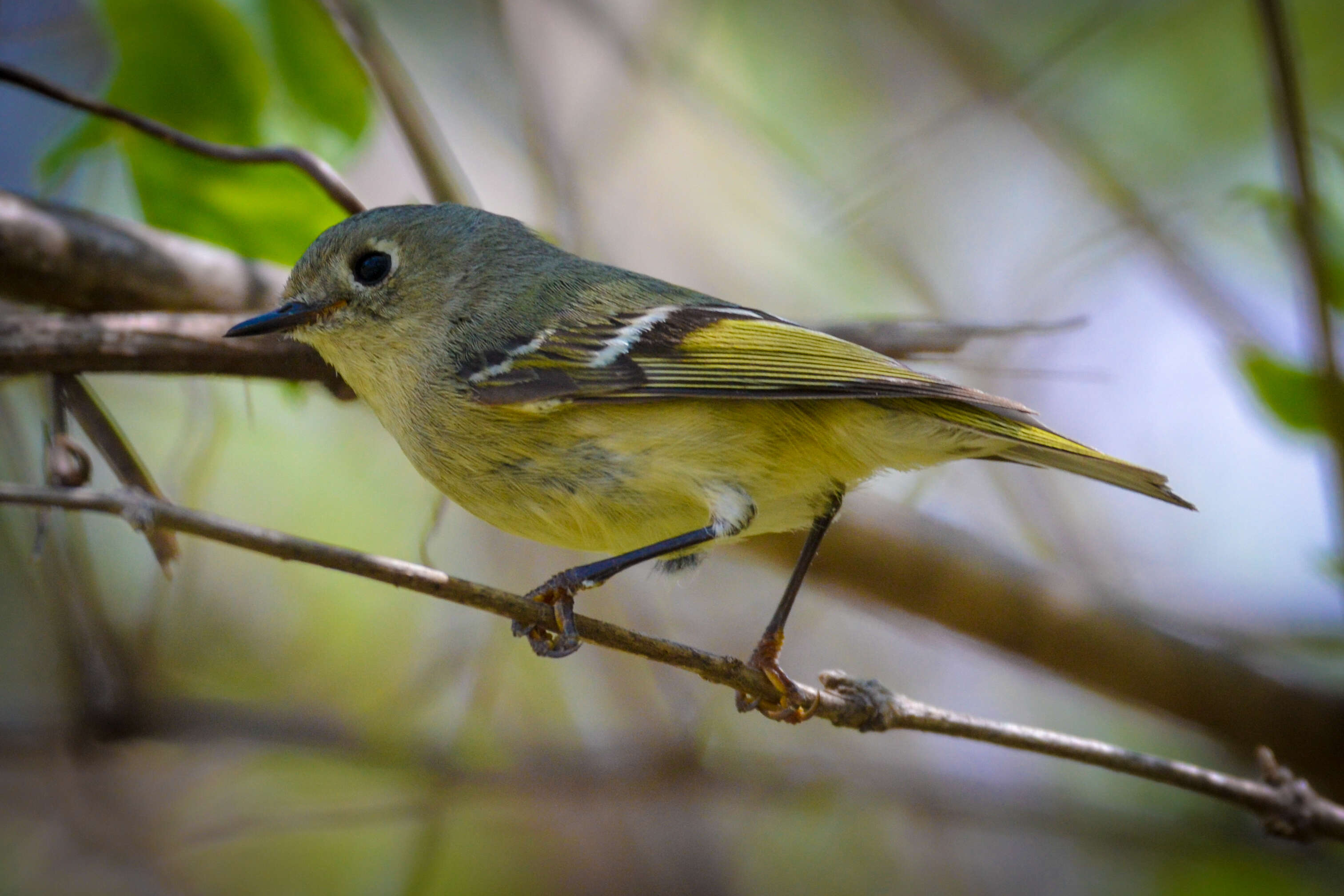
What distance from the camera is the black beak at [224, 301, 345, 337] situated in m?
1.63

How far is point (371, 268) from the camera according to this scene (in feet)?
5.96

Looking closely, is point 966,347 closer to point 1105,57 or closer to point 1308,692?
Result: point 1308,692

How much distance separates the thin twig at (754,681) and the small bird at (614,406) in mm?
112

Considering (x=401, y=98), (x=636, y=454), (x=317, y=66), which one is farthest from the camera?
(x=401, y=98)

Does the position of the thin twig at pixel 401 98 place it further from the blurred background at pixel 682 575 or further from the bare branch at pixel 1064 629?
the bare branch at pixel 1064 629

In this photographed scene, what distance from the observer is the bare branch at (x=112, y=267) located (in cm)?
181

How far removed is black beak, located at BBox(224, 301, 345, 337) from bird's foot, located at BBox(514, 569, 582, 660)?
2.10ft

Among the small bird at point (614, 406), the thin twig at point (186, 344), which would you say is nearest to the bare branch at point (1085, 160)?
the thin twig at point (186, 344)

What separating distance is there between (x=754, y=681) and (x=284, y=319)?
974 millimetres

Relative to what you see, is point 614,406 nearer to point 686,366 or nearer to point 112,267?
point 686,366

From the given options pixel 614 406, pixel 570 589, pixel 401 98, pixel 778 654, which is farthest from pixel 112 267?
pixel 778 654

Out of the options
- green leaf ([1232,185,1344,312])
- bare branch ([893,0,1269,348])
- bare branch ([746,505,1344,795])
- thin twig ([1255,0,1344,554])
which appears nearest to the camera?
thin twig ([1255,0,1344,554])

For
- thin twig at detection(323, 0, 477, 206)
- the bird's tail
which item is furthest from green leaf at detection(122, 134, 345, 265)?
the bird's tail

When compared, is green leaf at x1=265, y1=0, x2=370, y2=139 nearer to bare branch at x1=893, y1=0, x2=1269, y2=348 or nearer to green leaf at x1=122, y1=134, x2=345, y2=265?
green leaf at x1=122, y1=134, x2=345, y2=265
